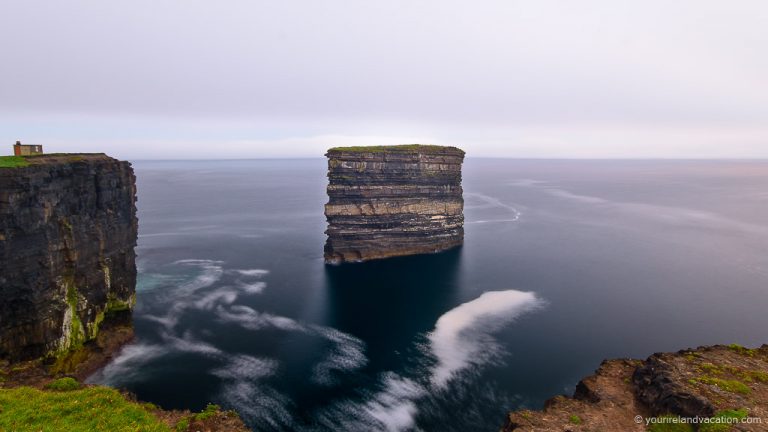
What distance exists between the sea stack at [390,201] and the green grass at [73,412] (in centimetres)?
5316

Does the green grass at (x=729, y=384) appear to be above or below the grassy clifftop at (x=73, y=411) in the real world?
above

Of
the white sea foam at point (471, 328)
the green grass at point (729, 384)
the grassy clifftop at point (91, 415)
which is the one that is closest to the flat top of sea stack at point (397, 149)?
the white sea foam at point (471, 328)

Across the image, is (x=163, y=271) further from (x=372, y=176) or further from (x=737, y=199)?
(x=737, y=199)

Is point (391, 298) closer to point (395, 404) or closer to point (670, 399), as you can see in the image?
point (395, 404)

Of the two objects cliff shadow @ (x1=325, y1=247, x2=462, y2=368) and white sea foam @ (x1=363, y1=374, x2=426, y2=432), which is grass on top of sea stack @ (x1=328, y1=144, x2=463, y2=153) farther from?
white sea foam @ (x1=363, y1=374, x2=426, y2=432)

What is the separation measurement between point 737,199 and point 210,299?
220435 mm

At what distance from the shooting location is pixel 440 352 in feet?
142

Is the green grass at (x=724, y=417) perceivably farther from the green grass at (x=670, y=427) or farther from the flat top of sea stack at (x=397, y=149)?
the flat top of sea stack at (x=397, y=149)

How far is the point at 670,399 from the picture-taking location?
71.9 feet

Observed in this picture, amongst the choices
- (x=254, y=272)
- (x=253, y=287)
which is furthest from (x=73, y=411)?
(x=254, y=272)

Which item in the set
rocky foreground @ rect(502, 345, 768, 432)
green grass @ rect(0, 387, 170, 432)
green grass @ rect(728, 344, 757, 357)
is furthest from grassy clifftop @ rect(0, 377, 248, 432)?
green grass @ rect(728, 344, 757, 357)

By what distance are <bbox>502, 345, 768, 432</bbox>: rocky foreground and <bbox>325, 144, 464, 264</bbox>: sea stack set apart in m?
54.8

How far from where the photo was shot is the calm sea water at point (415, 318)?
35.5 meters

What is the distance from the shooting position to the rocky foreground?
2056 cm
